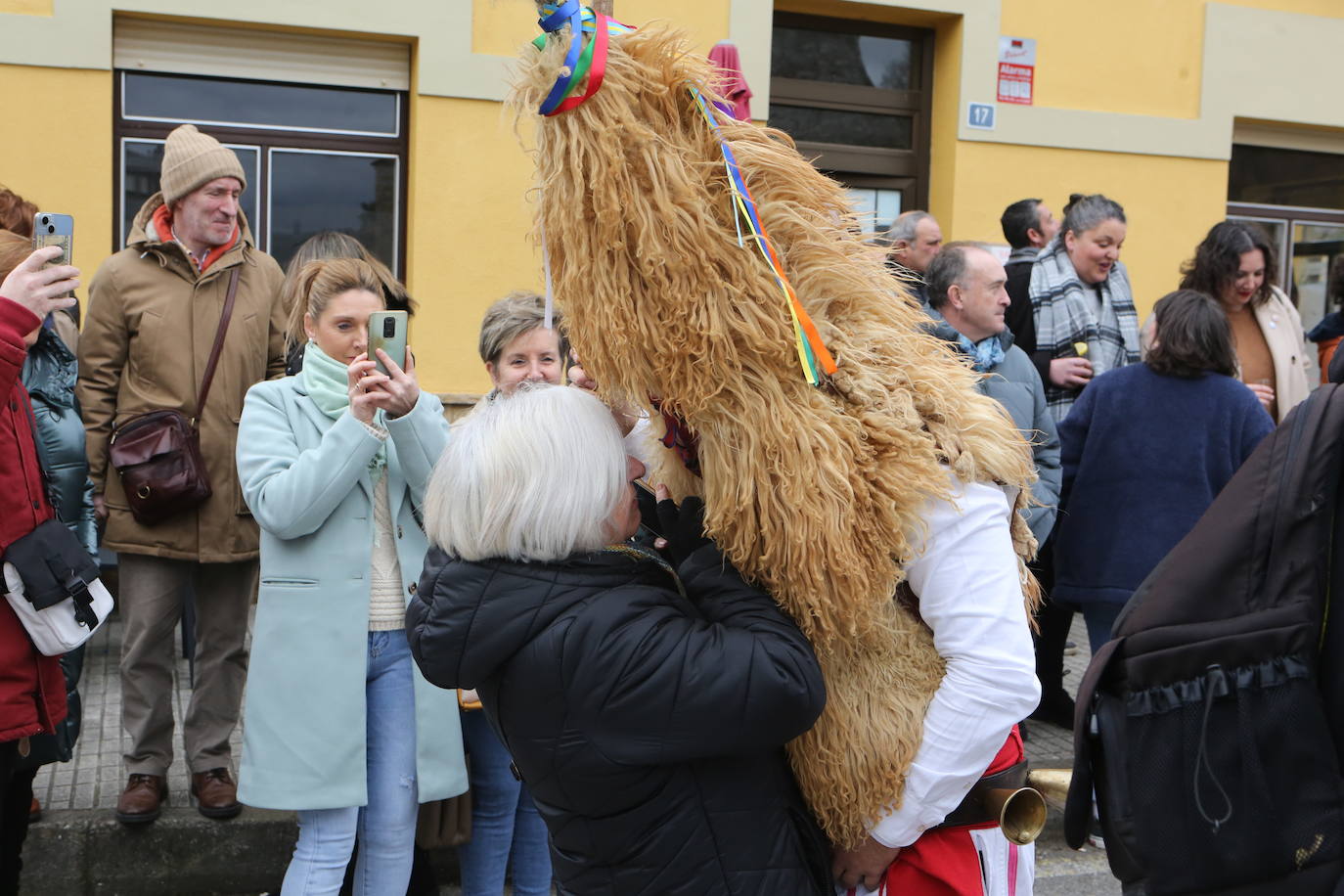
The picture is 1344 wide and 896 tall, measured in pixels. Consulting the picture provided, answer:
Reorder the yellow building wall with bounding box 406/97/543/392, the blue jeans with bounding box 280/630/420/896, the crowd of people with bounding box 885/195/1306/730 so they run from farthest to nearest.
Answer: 1. the yellow building wall with bounding box 406/97/543/392
2. the crowd of people with bounding box 885/195/1306/730
3. the blue jeans with bounding box 280/630/420/896

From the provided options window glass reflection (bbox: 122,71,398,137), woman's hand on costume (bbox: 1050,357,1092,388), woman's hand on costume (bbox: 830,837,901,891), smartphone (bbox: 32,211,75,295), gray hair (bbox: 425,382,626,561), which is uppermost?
window glass reflection (bbox: 122,71,398,137)

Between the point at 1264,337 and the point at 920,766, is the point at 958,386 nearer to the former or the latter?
the point at 920,766

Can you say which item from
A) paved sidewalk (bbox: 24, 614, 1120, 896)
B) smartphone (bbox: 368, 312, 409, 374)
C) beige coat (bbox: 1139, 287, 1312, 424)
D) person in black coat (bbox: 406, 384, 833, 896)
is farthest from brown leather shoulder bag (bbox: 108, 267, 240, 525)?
beige coat (bbox: 1139, 287, 1312, 424)

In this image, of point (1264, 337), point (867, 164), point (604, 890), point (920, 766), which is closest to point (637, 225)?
point (920, 766)

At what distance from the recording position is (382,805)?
9.55ft

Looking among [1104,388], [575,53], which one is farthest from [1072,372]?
[575,53]

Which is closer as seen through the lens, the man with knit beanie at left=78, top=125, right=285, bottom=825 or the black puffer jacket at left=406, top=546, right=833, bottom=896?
the black puffer jacket at left=406, top=546, right=833, bottom=896

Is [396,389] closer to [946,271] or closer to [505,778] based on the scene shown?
[505,778]

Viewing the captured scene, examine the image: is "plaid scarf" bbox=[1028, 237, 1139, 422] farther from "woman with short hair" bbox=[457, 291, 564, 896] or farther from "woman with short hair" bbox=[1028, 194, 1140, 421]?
"woman with short hair" bbox=[457, 291, 564, 896]

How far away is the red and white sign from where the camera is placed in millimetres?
7516

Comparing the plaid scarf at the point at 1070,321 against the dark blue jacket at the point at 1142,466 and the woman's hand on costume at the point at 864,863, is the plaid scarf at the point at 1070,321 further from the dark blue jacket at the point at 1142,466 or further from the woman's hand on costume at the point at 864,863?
the woman's hand on costume at the point at 864,863

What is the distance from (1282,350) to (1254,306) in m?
0.22

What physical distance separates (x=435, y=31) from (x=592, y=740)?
5.52 m

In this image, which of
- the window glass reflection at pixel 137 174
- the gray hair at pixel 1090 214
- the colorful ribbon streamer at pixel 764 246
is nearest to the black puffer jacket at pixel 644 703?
the colorful ribbon streamer at pixel 764 246
